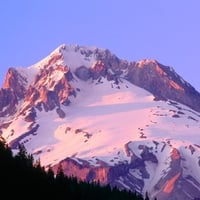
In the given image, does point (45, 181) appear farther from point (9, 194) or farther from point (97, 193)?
point (97, 193)

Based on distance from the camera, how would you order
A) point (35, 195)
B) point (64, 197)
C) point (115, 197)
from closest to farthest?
point (35, 195), point (64, 197), point (115, 197)

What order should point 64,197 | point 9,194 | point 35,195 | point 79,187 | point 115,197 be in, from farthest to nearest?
1. point 115,197
2. point 79,187
3. point 64,197
4. point 35,195
5. point 9,194

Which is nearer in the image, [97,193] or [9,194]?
[9,194]

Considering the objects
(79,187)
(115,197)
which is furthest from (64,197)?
(115,197)

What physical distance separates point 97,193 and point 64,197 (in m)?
52.8

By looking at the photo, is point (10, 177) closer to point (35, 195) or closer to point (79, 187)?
point (35, 195)

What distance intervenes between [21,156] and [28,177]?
10595 millimetres

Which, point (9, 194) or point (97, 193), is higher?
point (9, 194)

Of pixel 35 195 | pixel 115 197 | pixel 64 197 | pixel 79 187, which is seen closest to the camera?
pixel 35 195

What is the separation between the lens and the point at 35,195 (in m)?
121

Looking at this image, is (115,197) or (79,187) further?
(115,197)

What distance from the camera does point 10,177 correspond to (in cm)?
11981

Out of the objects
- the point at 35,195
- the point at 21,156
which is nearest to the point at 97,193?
the point at 21,156

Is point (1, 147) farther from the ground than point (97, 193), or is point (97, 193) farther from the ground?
point (1, 147)
